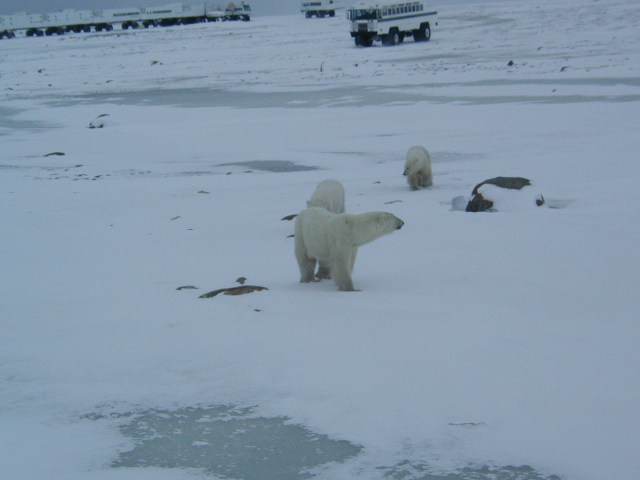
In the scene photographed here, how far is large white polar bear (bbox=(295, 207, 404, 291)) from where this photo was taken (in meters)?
4.86

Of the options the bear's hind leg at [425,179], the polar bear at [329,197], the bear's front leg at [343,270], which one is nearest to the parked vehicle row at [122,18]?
the bear's hind leg at [425,179]

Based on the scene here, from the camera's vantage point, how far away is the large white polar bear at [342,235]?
4859 millimetres

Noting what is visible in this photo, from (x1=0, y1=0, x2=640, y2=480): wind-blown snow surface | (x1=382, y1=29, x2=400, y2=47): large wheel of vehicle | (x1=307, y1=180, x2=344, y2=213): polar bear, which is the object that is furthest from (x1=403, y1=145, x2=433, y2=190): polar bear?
(x1=382, y1=29, x2=400, y2=47): large wheel of vehicle

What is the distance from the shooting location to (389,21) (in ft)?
126

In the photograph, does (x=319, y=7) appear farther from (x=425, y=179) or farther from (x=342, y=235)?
(x=342, y=235)

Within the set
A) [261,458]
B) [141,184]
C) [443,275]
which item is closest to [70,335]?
[261,458]

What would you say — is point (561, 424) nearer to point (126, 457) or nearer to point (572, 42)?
point (126, 457)

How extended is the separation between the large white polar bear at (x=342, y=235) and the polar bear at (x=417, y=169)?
3.55 m

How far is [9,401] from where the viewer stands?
3.12 metres

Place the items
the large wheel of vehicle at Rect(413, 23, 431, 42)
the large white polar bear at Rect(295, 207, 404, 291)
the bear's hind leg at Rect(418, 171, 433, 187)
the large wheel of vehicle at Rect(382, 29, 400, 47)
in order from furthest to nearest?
the large wheel of vehicle at Rect(413, 23, 431, 42)
the large wheel of vehicle at Rect(382, 29, 400, 47)
the bear's hind leg at Rect(418, 171, 433, 187)
the large white polar bear at Rect(295, 207, 404, 291)

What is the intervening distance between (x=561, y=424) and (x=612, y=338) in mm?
1002

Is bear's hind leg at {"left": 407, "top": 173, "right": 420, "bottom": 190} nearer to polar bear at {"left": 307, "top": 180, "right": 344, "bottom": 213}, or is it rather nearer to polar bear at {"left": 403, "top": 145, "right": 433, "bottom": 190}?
polar bear at {"left": 403, "top": 145, "right": 433, "bottom": 190}

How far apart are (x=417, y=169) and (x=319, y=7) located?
261ft

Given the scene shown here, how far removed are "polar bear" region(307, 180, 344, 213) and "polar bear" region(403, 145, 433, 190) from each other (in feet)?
6.27
